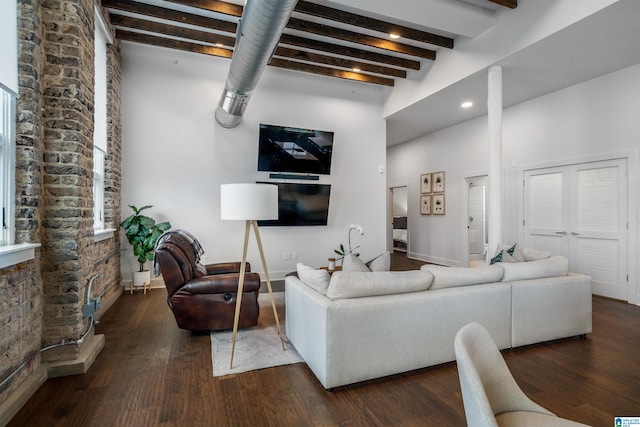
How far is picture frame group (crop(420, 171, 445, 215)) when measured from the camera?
7359 mm

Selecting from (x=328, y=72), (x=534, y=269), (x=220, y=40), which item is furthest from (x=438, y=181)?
(x=220, y=40)

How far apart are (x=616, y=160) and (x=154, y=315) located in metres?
6.36

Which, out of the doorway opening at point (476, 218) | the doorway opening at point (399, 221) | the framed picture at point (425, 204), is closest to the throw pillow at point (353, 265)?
the doorway opening at point (476, 218)

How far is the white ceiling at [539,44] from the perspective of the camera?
11.1ft

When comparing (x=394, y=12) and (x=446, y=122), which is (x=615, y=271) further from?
(x=394, y=12)

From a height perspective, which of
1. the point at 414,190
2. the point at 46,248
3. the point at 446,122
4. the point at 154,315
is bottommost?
the point at 154,315

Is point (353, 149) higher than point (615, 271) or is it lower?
higher

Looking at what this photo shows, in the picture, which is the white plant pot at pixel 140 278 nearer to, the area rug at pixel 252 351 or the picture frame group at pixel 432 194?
the area rug at pixel 252 351

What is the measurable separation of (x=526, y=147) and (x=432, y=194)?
2.37 meters

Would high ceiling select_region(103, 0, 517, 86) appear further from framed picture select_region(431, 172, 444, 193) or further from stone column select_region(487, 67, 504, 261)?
framed picture select_region(431, 172, 444, 193)

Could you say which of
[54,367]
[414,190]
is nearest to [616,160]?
[414,190]

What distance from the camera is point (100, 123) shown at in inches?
159

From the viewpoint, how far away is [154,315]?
375 centimetres

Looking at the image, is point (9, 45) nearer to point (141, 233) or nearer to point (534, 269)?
point (141, 233)
